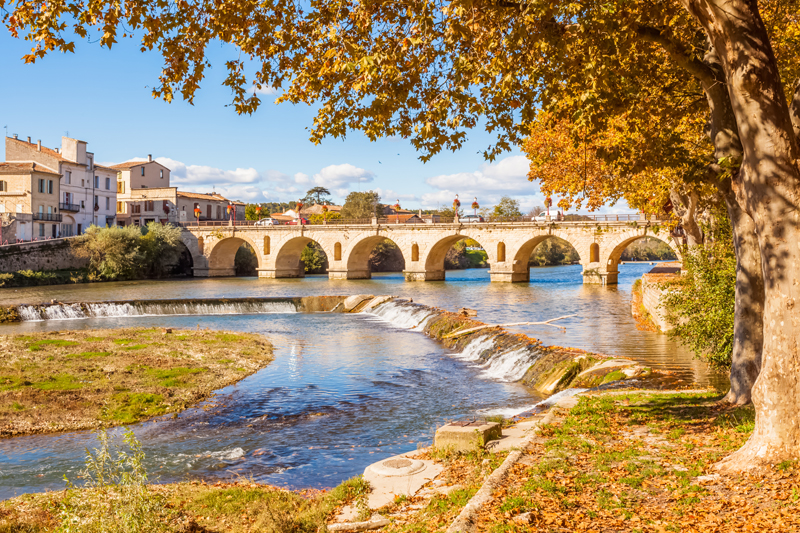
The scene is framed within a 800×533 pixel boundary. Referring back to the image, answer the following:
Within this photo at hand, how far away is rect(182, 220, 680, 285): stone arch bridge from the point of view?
49.0 m

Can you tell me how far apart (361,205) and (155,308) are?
56.1 m

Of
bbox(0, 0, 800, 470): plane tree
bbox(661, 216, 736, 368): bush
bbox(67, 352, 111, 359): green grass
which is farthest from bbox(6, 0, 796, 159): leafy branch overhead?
bbox(67, 352, 111, 359): green grass

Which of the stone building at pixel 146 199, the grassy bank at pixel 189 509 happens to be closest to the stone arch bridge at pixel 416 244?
the stone building at pixel 146 199

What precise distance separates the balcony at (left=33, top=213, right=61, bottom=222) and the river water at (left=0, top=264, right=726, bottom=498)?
3007 cm

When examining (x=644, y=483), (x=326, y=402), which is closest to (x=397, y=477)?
(x=644, y=483)

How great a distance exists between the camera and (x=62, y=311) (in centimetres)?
2984

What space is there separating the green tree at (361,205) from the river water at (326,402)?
57232mm

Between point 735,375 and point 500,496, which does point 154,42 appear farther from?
point 735,375

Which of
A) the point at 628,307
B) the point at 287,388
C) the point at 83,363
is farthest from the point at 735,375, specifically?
the point at 628,307

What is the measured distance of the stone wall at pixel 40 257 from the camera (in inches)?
1837

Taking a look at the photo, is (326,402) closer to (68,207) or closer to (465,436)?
(465,436)

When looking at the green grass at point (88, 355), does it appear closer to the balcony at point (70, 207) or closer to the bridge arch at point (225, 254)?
the balcony at point (70, 207)

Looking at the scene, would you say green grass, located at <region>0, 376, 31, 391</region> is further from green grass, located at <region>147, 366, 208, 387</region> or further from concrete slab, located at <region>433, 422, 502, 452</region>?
concrete slab, located at <region>433, 422, 502, 452</region>

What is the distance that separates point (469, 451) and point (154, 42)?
21.4ft
